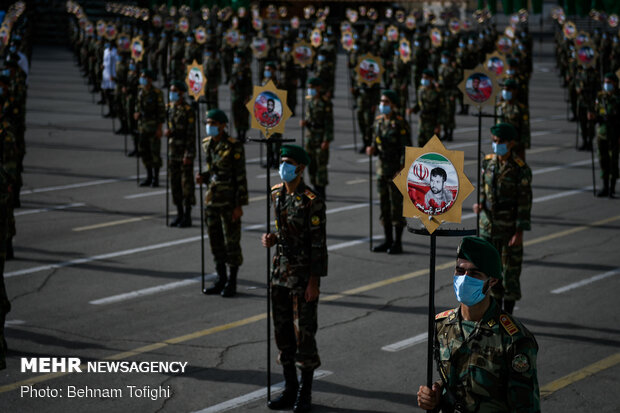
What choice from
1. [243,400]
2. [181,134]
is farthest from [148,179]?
[243,400]

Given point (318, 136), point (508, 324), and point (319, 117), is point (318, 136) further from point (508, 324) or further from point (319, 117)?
point (508, 324)

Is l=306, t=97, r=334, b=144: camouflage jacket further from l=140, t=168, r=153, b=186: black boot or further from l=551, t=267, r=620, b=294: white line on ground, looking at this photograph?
l=551, t=267, r=620, b=294: white line on ground

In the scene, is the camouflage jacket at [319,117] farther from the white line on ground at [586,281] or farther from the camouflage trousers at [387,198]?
the white line on ground at [586,281]

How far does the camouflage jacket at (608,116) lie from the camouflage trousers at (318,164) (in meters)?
5.33

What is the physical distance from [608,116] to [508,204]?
8287 millimetres

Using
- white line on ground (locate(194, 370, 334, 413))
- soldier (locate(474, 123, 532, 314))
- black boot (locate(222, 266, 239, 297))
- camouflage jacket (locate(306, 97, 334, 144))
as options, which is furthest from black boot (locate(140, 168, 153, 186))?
white line on ground (locate(194, 370, 334, 413))

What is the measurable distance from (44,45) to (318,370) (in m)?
57.6

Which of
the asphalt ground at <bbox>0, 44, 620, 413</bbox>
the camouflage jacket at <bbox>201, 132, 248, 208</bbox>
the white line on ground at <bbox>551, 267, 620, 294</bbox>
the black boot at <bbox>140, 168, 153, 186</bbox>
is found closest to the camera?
the asphalt ground at <bbox>0, 44, 620, 413</bbox>

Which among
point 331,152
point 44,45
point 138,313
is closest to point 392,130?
point 138,313

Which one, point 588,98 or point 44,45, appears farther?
point 44,45

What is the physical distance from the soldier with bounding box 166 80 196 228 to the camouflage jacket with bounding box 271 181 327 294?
23.2 ft

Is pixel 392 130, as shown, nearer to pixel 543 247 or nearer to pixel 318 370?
pixel 543 247

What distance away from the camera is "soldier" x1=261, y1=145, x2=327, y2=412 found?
829 centimetres

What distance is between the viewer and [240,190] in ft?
38.2
